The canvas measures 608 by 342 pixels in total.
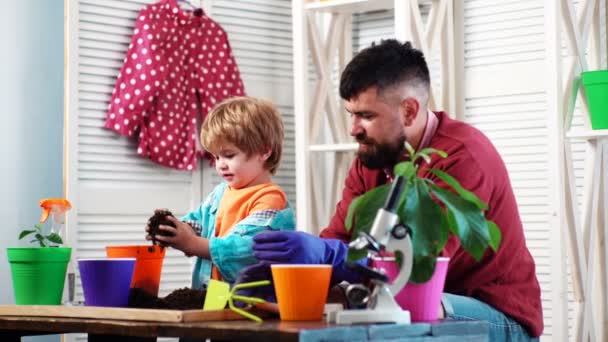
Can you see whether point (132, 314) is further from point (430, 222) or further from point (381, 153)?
point (381, 153)

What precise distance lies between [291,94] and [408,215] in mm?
2788

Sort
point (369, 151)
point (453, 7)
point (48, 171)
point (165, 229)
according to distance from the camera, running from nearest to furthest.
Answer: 1. point (165, 229)
2. point (369, 151)
3. point (48, 171)
4. point (453, 7)

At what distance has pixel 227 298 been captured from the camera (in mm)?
1665

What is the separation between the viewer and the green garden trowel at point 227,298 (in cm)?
164

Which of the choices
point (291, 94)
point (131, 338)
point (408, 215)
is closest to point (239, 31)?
point (291, 94)

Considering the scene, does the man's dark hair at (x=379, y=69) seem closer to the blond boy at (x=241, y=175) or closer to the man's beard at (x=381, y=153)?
the man's beard at (x=381, y=153)

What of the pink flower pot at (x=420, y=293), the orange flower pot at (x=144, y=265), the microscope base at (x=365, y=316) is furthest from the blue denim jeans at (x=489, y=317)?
the orange flower pot at (x=144, y=265)

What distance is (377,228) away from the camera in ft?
5.08

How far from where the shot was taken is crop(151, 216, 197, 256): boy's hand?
2.11 m

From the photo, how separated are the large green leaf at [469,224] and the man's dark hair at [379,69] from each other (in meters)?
0.69

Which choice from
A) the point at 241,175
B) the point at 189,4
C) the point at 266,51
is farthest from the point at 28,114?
the point at 241,175

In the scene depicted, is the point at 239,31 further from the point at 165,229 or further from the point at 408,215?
the point at 408,215

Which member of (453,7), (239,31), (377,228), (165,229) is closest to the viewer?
(377,228)

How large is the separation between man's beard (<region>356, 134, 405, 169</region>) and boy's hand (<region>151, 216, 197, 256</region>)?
442 millimetres
